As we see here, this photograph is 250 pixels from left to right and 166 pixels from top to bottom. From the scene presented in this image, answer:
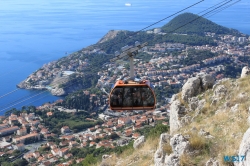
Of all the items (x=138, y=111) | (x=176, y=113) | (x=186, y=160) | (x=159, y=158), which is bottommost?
(x=138, y=111)

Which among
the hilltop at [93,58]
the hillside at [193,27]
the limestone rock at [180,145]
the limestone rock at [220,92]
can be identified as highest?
the hillside at [193,27]

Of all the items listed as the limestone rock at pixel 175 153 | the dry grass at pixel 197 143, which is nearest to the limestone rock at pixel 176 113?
the limestone rock at pixel 175 153

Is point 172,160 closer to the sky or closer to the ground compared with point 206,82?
closer to the ground

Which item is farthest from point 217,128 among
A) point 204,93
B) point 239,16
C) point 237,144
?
point 239,16

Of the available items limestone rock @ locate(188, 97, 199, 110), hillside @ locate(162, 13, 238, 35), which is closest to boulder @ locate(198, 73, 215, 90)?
limestone rock @ locate(188, 97, 199, 110)

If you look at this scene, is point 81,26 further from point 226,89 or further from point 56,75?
point 226,89

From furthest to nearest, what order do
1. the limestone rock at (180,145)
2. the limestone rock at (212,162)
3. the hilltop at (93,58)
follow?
the hilltop at (93,58) < the limestone rock at (180,145) < the limestone rock at (212,162)

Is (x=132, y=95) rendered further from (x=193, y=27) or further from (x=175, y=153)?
(x=193, y=27)

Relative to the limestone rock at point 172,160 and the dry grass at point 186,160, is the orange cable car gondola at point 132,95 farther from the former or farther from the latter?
the dry grass at point 186,160

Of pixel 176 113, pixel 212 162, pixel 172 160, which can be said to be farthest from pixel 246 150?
pixel 176 113

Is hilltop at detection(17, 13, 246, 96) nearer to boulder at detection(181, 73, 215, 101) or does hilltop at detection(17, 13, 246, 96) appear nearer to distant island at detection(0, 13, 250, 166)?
distant island at detection(0, 13, 250, 166)
